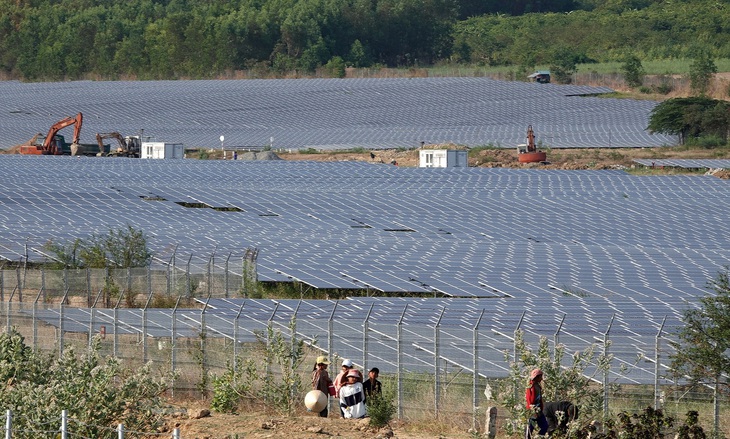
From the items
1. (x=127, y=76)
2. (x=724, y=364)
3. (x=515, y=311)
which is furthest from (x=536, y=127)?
(x=724, y=364)

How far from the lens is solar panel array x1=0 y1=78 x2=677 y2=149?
79.6 metres

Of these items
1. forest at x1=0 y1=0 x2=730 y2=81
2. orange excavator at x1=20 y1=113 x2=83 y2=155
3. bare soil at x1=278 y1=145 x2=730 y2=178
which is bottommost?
bare soil at x1=278 y1=145 x2=730 y2=178

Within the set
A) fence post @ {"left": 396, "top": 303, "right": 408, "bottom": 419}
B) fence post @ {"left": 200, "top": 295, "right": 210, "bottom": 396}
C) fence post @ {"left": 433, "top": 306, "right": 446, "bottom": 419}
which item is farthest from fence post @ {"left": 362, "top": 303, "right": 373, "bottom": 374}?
fence post @ {"left": 200, "top": 295, "right": 210, "bottom": 396}

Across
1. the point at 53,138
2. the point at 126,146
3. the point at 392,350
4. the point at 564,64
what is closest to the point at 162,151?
the point at 126,146

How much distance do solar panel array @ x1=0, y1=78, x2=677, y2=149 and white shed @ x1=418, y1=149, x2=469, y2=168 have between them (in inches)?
343

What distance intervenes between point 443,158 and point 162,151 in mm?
14599

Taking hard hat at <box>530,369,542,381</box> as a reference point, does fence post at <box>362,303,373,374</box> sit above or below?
below

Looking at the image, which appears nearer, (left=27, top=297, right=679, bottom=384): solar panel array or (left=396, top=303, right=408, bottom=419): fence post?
(left=396, top=303, right=408, bottom=419): fence post

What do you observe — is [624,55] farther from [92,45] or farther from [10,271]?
[10,271]

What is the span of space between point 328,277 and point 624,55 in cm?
9130


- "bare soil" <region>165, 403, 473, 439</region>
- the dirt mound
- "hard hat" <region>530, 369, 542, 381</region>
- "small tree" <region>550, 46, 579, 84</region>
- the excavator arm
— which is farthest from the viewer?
"small tree" <region>550, 46, 579, 84</region>

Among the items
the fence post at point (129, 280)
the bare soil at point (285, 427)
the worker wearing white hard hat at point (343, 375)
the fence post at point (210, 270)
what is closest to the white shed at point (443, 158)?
the fence post at point (210, 270)

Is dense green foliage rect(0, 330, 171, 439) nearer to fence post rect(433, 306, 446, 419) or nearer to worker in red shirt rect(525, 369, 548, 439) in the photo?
worker in red shirt rect(525, 369, 548, 439)

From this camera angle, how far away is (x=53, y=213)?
134 ft
